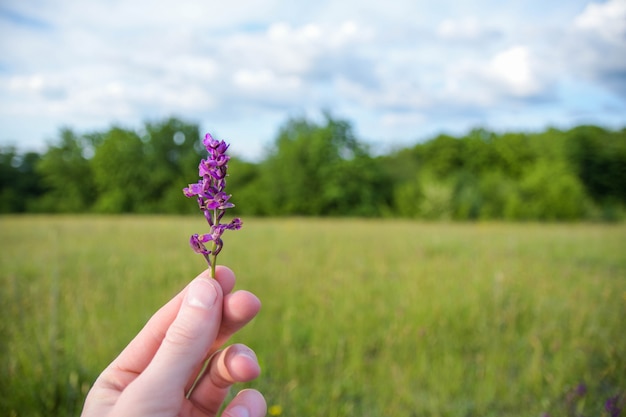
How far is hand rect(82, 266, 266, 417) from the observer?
0.81 m

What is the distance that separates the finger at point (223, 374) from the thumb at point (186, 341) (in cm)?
Result: 9

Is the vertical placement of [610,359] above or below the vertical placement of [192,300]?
below

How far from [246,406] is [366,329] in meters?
3.03

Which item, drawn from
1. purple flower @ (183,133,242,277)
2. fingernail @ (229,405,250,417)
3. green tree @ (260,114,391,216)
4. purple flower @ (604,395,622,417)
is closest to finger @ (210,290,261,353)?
purple flower @ (183,133,242,277)

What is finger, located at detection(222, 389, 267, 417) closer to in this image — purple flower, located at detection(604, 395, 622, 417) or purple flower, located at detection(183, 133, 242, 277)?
purple flower, located at detection(183, 133, 242, 277)

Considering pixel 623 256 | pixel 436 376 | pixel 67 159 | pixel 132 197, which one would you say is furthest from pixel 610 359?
pixel 67 159

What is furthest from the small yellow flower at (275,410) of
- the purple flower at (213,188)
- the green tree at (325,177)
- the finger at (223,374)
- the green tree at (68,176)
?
the green tree at (68,176)

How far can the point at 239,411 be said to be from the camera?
95 cm

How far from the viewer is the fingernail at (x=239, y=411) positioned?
946 millimetres

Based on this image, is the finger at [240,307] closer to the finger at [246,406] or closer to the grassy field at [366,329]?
the finger at [246,406]

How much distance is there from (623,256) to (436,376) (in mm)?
6997

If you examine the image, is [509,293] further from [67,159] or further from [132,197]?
[67,159]

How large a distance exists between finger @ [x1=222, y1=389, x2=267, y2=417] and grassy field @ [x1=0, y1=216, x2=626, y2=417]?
165 cm

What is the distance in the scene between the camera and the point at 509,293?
474 centimetres
